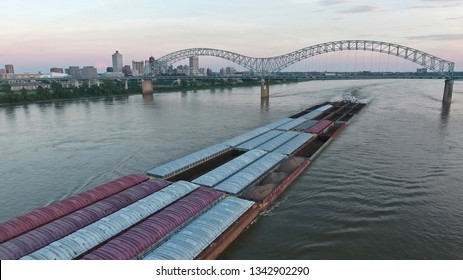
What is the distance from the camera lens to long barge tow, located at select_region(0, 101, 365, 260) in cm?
2139

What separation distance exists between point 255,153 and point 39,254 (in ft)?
99.2

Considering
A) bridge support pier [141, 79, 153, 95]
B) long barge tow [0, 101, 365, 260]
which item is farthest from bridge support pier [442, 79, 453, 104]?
bridge support pier [141, 79, 153, 95]

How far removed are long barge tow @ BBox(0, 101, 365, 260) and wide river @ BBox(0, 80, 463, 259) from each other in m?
2.29

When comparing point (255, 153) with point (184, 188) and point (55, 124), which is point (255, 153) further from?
point (55, 124)

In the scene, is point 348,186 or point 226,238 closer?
point 226,238

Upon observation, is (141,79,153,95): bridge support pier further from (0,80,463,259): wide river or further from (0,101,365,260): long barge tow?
(0,101,365,260): long barge tow

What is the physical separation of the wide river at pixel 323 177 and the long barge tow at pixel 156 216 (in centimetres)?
229

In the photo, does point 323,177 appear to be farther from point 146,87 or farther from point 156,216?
point 146,87

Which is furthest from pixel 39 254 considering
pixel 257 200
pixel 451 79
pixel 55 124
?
pixel 451 79

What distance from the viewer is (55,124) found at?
7912cm

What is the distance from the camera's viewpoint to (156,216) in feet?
83.5

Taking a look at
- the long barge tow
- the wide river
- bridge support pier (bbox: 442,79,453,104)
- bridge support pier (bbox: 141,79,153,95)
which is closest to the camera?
the long barge tow

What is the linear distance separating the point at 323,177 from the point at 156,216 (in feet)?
75.7

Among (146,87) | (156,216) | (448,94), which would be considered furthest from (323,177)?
(146,87)
